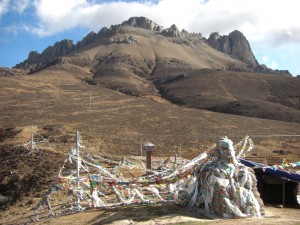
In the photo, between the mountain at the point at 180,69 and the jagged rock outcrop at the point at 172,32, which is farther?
the jagged rock outcrop at the point at 172,32

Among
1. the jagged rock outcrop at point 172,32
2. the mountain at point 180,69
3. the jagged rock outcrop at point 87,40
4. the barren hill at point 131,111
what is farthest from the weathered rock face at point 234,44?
the barren hill at point 131,111

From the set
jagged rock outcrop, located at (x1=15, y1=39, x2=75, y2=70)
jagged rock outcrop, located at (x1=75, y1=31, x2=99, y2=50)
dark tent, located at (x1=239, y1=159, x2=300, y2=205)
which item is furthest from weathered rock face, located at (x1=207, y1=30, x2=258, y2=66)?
dark tent, located at (x1=239, y1=159, x2=300, y2=205)

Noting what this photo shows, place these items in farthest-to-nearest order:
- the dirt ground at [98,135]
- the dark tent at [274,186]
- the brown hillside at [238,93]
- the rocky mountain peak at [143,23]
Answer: the rocky mountain peak at [143,23], the brown hillside at [238,93], the dark tent at [274,186], the dirt ground at [98,135]

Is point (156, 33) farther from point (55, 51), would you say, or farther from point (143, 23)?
point (55, 51)

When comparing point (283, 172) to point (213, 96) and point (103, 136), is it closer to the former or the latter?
point (103, 136)

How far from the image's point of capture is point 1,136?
105 ft

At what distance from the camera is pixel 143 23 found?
180875mm

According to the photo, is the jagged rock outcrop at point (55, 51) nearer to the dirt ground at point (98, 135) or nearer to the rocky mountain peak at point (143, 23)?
the rocky mountain peak at point (143, 23)

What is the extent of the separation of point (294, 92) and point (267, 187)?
219 ft

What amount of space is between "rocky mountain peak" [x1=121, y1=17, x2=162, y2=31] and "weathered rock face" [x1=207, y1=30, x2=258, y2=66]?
1138 inches

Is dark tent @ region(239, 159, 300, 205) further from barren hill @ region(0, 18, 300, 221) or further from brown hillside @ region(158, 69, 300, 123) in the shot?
Result: brown hillside @ region(158, 69, 300, 123)

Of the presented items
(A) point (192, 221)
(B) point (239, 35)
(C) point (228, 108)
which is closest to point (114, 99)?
(C) point (228, 108)

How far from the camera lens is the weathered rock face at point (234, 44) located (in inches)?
7372

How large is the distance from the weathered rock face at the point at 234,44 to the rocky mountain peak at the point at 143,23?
1138 inches
